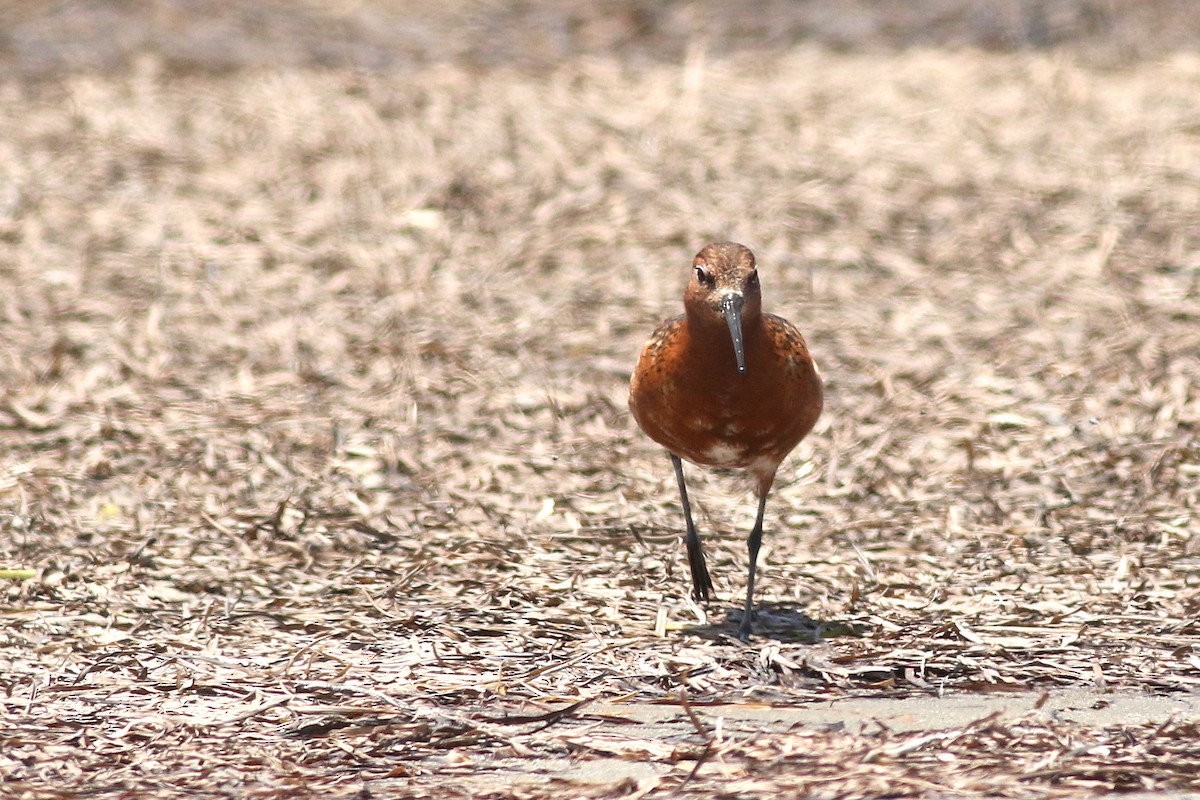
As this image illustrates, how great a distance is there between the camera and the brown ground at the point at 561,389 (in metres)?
4.74

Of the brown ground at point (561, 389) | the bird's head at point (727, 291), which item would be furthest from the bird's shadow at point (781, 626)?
the bird's head at point (727, 291)

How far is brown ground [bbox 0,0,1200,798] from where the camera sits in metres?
4.74

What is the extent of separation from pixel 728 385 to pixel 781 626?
85 centimetres

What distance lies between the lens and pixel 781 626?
221 inches

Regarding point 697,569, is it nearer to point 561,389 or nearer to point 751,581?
point 751,581

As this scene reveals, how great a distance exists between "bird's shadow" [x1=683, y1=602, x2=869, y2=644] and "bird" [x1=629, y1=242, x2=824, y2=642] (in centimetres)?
9

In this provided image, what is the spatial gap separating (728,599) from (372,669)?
4.82ft

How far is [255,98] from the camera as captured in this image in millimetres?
10953

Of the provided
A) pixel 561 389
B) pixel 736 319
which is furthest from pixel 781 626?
pixel 561 389

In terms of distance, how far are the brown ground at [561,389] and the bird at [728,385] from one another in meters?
0.52

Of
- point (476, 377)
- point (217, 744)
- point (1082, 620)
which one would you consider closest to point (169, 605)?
point (217, 744)

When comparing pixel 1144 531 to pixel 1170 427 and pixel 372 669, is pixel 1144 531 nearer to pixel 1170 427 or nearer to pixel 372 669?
pixel 1170 427

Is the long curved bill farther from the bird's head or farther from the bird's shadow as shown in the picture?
the bird's shadow

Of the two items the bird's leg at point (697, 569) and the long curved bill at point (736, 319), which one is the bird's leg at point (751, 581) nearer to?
the bird's leg at point (697, 569)
